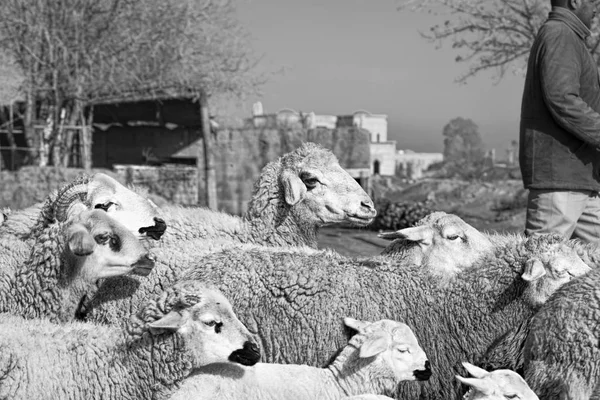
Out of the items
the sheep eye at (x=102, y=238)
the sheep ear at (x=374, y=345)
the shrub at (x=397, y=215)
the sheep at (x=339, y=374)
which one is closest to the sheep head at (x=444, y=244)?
the sheep at (x=339, y=374)

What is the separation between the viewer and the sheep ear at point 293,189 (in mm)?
5555

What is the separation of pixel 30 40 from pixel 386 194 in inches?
461

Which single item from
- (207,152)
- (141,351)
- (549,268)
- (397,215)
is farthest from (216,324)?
(207,152)

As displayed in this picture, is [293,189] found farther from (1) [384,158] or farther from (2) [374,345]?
(1) [384,158]

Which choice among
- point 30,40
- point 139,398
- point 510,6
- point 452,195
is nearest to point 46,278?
point 139,398

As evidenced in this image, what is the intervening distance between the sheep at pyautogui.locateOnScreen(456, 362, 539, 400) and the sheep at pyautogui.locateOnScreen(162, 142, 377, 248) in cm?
212

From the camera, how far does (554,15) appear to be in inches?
205

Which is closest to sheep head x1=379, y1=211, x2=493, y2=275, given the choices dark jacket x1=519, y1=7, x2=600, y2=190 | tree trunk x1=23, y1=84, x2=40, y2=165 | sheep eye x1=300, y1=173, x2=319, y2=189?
dark jacket x1=519, y1=7, x2=600, y2=190

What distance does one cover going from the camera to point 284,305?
4391 mm

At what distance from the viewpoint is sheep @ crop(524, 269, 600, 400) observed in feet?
11.5

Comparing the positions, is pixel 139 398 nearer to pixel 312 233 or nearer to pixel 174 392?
pixel 174 392

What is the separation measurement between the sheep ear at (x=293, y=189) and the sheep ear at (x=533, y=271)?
179 cm

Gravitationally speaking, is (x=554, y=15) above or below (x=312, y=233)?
above

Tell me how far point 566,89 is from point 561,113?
0.51 ft
